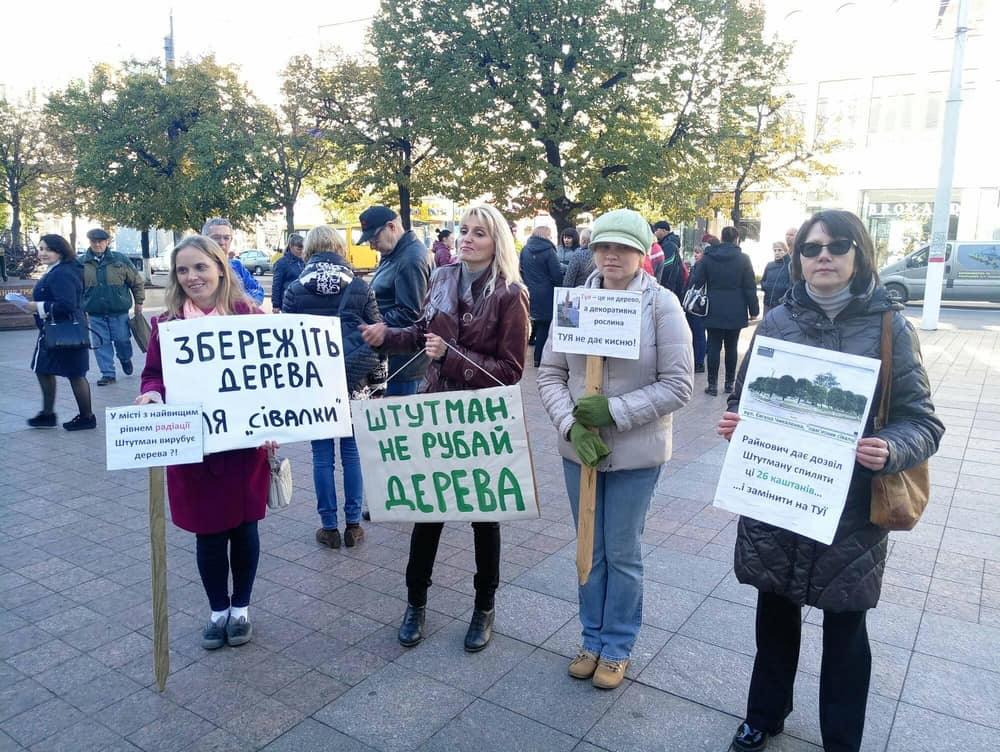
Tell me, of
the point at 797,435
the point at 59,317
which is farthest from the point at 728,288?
the point at 59,317

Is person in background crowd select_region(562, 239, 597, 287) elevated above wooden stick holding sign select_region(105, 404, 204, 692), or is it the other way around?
person in background crowd select_region(562, 239, 597, 287)

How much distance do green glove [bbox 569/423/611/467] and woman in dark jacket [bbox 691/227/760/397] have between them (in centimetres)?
653

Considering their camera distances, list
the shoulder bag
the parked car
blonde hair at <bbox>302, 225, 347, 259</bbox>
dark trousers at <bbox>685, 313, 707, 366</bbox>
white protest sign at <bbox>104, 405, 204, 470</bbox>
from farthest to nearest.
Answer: the parked car, dark trousers at <bbox>685, 313, 707, 366</bbox>, the shoulder bag, blonde hair at <bbox>302, 225, 347, 259</bbox>, white protest sign at <bbox>104, 405, 204, 470</bbox>

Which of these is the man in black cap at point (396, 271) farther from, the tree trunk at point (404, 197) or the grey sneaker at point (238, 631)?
the tree trunk at point (404, 197)

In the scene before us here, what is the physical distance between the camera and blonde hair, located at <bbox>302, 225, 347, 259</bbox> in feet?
16.1

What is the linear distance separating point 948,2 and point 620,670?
37.3 m

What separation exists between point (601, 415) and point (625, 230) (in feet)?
2.41

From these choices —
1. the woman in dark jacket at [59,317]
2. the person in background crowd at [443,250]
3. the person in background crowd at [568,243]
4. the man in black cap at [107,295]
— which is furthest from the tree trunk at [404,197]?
the woman in dark jacket at [59,317]

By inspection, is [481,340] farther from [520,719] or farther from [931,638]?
[931,638]

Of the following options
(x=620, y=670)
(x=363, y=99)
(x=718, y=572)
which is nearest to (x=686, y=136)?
(x=363, y=99)

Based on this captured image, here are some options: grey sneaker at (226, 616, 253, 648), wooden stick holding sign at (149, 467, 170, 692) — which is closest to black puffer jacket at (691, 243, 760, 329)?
grey sneaker at (226, 616, 253, 648)

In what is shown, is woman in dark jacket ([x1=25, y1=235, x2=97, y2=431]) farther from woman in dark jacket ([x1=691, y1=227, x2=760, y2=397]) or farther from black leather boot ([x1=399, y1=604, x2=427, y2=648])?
woman in dark jacket ([x1=691, y1=227, x2=760, y2=397])

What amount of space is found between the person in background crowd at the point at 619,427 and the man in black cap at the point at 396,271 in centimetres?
154

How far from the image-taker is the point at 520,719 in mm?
3039
